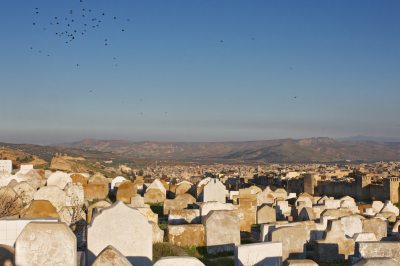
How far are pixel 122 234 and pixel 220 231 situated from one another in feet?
13.7

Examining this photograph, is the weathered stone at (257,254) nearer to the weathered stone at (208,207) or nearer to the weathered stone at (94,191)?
the weathered stone at (208,207)

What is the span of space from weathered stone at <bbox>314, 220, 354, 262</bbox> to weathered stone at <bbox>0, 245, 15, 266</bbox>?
815 centimetres

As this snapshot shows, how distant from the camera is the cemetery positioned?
5719 mm

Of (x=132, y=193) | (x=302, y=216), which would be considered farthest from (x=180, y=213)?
(x=132, y=193)

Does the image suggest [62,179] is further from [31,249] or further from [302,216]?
[31,249]

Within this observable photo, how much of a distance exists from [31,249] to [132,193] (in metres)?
13.4

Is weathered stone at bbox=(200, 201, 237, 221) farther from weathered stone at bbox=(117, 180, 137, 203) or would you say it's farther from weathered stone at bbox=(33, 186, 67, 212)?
weathered stone at bbox=(117, 180, 137, 203)

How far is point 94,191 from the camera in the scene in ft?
61.1

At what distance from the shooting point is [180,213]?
11.6 m

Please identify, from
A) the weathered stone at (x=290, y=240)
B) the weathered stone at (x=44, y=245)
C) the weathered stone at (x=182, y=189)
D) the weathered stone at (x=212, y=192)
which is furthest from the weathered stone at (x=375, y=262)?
the weathered stone at (x=182, y=189)

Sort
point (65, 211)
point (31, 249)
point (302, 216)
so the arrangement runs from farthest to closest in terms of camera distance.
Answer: point (302, 216) < point (65, 211) < point (31, 249)

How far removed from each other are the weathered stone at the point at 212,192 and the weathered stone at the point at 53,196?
6520 millimetres

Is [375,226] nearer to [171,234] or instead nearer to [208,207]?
[208,207]

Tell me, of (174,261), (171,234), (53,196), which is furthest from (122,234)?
(53,196)
